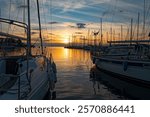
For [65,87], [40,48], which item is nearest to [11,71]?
[65,87]

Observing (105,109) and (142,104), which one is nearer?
(105,109)

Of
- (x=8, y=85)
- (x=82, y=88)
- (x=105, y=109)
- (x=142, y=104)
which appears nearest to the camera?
(x=105, y=109)

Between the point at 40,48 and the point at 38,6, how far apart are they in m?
3.68

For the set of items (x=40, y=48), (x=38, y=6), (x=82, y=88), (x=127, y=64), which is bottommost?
Answer: (x=82, y=88)

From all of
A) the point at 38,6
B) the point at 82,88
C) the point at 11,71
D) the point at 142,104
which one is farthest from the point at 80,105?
the point at 38,6

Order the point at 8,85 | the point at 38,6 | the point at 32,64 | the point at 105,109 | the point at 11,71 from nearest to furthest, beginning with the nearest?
the point at 105,109, the point at 8,85, the point at 11,71, the point at 32,64, the point at 38,6

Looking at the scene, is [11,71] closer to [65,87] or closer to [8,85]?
[8,85]

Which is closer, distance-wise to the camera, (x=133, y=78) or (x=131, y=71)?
(x=133, y=78)

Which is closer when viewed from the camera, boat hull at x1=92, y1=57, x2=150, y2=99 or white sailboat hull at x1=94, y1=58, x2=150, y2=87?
boat hull at x1=92, y1=57, x2=150, y2=99

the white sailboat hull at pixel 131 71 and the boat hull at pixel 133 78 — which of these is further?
the white sailboat hull at pixel 131 71

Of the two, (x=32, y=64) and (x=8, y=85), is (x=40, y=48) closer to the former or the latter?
(x=32, y=64)

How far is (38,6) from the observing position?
23.1 m

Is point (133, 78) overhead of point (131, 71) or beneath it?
beneath

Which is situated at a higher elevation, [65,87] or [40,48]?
[40,48]
